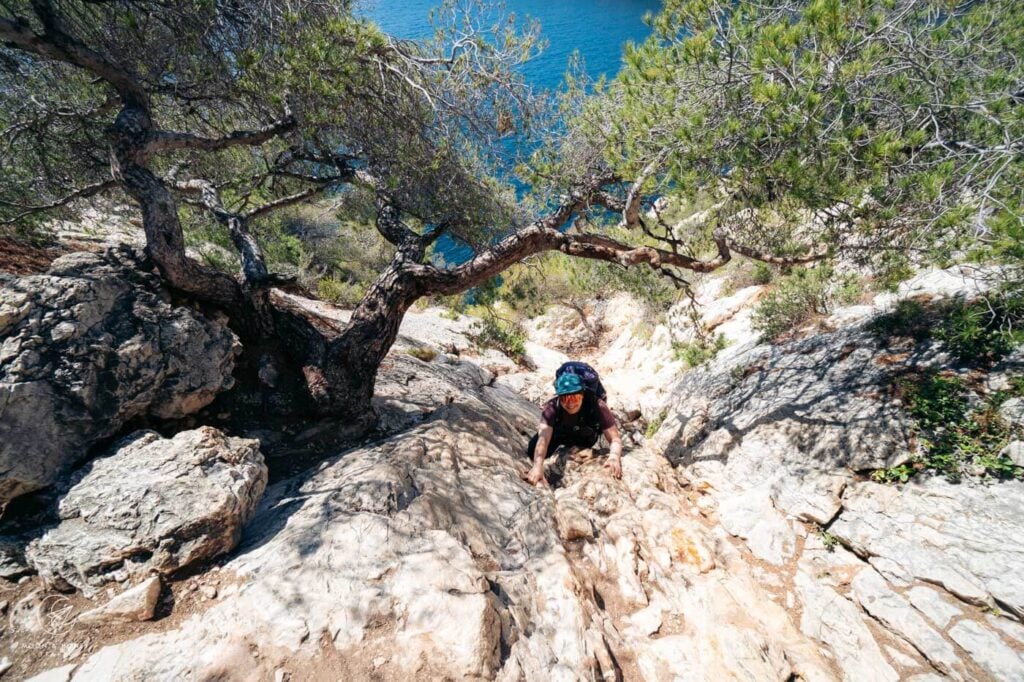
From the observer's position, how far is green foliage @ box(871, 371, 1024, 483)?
3648 mm

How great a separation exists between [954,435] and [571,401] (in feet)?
12.0

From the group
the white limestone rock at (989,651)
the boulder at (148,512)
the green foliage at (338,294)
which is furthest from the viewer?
the green foliage at (338,294)

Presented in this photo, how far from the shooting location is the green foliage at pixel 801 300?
271 inches

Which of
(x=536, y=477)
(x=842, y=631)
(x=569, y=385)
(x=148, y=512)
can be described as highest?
(x=569, y=385)

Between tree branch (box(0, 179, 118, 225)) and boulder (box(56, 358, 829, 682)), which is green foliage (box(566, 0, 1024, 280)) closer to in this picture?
boulder (box(56, 358, 829, 682))

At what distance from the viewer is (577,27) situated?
33125mm

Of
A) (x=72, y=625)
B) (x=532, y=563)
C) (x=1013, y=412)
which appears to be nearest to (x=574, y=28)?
(x=1013, y=412)

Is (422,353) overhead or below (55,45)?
below

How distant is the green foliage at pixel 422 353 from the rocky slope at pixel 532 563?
7.73ft

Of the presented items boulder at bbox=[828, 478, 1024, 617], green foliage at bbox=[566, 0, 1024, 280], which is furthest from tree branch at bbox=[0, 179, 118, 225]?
boulder at bbox=[828, 478, 1024, 617]

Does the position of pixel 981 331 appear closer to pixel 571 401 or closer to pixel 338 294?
pixel 571 401

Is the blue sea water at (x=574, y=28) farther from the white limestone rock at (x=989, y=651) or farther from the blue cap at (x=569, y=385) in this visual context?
the white limestone rock at (x=989, y=651)

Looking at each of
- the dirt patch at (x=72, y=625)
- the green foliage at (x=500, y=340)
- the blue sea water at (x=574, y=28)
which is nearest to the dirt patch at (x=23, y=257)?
the dirt patch at (x=72, y=625)

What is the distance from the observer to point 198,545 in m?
2.49
